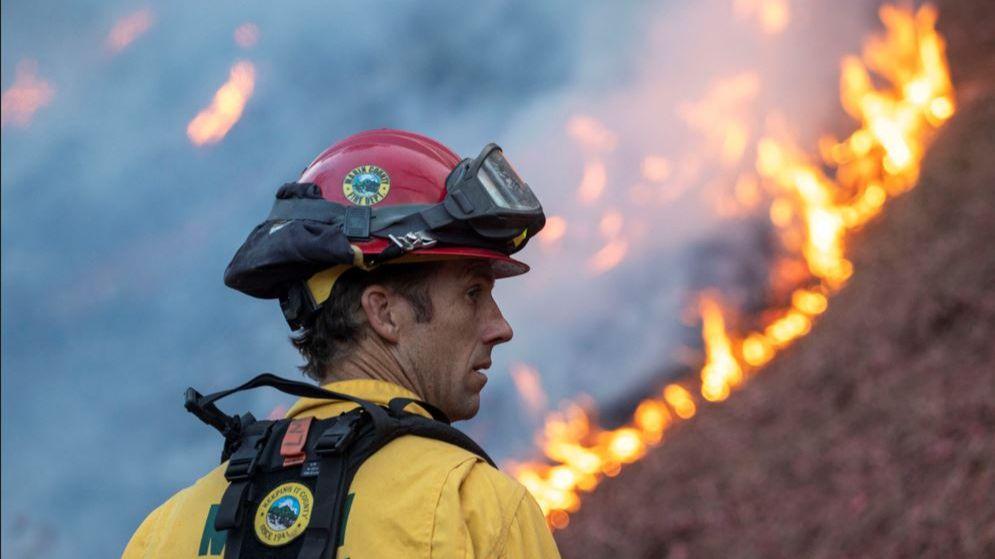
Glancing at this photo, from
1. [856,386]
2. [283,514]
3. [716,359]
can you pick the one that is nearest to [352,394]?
[283,514]

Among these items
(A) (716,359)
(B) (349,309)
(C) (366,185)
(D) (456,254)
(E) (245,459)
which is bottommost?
(E) (245,459)

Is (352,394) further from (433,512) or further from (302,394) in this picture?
(433,512)

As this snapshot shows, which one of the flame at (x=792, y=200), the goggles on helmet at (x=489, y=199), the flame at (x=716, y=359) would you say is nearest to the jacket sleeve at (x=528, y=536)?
the goggles on helmet at (x=489, y=199)

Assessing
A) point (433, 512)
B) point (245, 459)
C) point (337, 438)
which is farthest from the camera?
point (245, 459)

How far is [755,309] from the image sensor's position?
A: 464 inches

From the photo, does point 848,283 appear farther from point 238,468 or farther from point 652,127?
point 238,468

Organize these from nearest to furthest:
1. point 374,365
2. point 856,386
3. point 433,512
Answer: point 433,512 < point 374,365 < point 856,386

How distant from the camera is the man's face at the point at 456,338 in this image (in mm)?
2588

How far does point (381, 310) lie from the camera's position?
8.48 ft

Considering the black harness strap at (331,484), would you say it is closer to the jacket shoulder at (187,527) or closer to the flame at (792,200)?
the jacket shoulder at (187,527)

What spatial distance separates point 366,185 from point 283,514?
0.84 m

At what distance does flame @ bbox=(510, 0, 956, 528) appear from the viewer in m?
10.8

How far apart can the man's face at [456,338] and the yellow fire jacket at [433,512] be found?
0.35 meters

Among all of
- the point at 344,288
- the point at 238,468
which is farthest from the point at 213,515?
the point at 344,288
